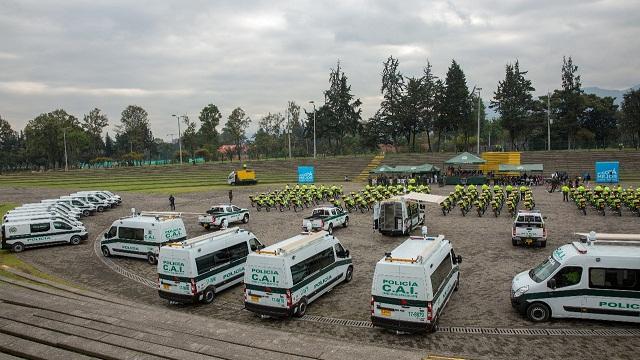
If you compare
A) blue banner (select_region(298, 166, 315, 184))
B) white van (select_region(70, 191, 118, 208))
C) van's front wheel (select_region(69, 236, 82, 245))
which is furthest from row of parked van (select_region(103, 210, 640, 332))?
blue banner (select_region(298, 166, 315, 184))

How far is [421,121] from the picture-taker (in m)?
75.7

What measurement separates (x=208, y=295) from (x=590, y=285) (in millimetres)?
11273

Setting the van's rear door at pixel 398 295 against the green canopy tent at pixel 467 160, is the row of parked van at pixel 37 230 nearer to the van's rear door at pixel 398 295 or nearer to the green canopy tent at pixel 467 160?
the van's rear door at pixel 398 295

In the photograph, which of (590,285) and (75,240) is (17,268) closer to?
(75,240)

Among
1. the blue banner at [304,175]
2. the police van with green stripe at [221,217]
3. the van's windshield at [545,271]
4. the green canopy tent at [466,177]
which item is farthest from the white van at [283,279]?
the blue banner at [304,175]

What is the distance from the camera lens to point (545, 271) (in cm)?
1276

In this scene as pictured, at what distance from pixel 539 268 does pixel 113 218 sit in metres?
30.8

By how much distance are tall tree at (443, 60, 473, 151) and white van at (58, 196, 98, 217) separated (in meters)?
54.5

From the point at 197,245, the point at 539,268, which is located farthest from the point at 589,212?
the point at 197,245

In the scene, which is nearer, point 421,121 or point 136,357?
point 136,357

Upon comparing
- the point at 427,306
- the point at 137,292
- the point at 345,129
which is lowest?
the point at 137,292

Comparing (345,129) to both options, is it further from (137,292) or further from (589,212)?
(137,292)

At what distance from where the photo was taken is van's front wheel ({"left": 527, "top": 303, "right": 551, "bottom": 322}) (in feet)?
40.3

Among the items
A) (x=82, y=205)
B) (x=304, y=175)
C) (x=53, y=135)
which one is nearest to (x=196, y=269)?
(x=82, y=205)
